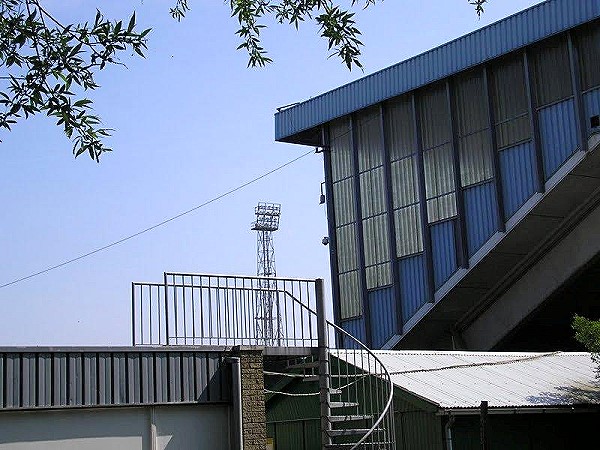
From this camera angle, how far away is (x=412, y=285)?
33.3m

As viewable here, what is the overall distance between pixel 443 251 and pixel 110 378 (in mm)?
18145

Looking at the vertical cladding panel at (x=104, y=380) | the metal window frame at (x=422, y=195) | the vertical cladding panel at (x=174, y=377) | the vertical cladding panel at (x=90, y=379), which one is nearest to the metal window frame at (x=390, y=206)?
the metal window frame at (x=422, y=195)

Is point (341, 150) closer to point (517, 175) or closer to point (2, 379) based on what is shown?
point (517, 175)

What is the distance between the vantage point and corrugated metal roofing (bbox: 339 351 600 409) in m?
21.6

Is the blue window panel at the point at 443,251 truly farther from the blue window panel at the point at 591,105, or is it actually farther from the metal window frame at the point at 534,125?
the blue window panel at the point at 591,105

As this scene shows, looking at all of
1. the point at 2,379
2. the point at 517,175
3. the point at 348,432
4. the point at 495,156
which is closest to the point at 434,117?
the point at 495,156

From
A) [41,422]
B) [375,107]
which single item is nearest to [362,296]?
[375,107]

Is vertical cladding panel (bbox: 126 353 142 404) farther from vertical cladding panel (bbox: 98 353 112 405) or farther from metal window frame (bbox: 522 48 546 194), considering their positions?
metal window frame (bbox: 522 48 546 194)

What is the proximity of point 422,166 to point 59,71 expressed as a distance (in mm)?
24814

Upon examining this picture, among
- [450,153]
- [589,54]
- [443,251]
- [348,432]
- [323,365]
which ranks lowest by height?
[348,432]

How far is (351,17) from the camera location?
401 inches

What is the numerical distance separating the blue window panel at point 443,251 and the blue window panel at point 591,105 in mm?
5544

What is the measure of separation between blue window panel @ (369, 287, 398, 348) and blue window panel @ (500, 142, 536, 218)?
5494 millimetres

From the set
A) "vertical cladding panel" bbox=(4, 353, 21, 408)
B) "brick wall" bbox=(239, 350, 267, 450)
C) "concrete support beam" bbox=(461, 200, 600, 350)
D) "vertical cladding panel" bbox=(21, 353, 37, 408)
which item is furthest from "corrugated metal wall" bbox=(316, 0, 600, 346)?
"vertical cladding panel" bbox=(4, 353, 21, 408)
